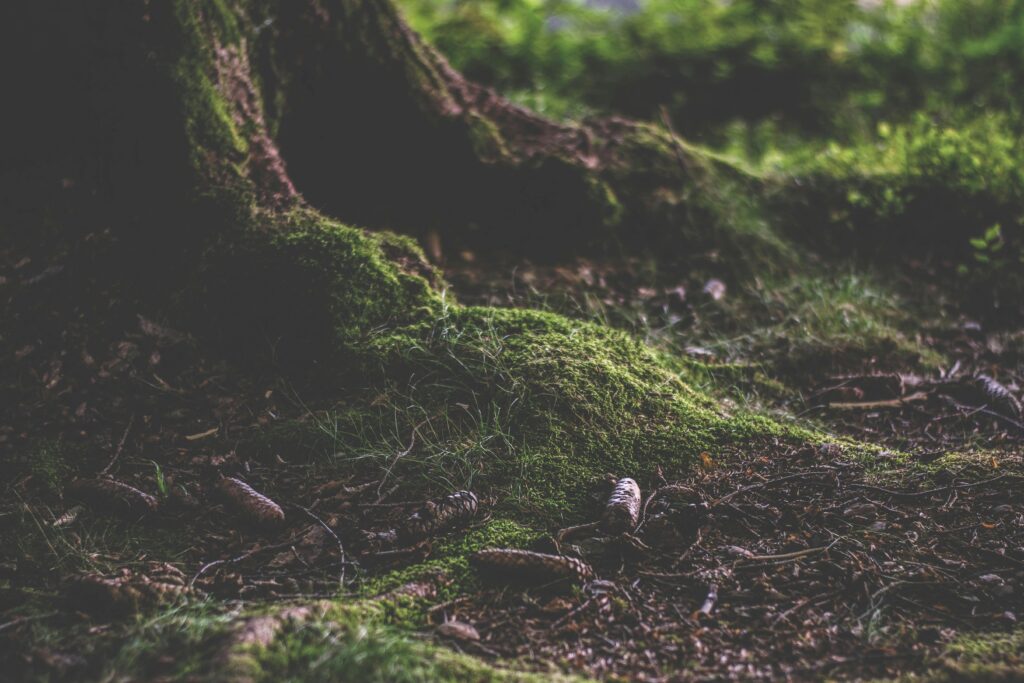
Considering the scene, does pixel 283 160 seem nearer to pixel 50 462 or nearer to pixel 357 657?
pixel 50 462

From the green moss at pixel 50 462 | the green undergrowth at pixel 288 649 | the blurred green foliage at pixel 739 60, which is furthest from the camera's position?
the blurred green foliage at pixel 739 60

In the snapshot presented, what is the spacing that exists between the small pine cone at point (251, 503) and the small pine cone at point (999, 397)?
10.9 feet

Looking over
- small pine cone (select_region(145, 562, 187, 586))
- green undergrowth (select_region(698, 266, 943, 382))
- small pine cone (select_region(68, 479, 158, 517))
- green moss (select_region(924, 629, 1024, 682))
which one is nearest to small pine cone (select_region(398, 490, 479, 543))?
small pine cone (select_region(145, 562, 187, 586))

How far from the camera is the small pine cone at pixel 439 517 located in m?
2.55

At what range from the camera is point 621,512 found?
2.56 metres

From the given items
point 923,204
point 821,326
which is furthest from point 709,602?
point 923,204

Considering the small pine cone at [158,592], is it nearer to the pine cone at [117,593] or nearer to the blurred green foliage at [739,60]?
the pine cone at [117,593]

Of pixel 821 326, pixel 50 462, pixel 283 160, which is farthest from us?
pixel 821 326

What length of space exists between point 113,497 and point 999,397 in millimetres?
3926

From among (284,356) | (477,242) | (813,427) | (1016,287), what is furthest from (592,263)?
(1016,287)

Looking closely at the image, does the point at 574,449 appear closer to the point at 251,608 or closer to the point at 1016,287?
the point at 251,608

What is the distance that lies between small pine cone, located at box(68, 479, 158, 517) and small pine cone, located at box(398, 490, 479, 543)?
36.6 inches

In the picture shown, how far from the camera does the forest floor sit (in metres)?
2.11

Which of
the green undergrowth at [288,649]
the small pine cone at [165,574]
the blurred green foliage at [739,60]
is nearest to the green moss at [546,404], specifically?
the green undergrowth at [288,649]
